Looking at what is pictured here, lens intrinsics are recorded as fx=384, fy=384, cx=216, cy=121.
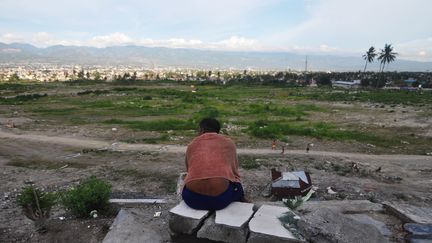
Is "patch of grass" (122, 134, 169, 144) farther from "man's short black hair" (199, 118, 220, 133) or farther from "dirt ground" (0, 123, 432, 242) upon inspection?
"man's short black hair" (199, 118, 220, 133)

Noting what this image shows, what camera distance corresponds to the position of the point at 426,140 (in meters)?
18.1

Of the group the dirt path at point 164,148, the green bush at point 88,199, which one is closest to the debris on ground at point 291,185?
the green bush at point 88,199

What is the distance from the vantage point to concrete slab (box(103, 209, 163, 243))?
431 centimetres

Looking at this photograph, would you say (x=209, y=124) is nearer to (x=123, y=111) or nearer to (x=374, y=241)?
(x=374, y=241)

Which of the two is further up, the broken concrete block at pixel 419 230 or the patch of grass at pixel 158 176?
the broken concrete block at pixel 419 230

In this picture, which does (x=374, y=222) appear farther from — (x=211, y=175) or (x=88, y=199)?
(x=88, y=199)

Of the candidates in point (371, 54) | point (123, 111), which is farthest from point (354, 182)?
point (371, 54)

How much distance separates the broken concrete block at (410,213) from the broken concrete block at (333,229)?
0.84m

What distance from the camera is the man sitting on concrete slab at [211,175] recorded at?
407 cm

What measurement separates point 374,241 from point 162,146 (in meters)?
12.0

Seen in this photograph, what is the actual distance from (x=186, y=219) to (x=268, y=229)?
863 mm

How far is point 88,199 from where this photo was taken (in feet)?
18.9

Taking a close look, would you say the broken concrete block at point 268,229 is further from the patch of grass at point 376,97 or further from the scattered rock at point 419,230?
the patch of grass at point 376,97

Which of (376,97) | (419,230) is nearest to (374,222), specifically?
(419,230)
